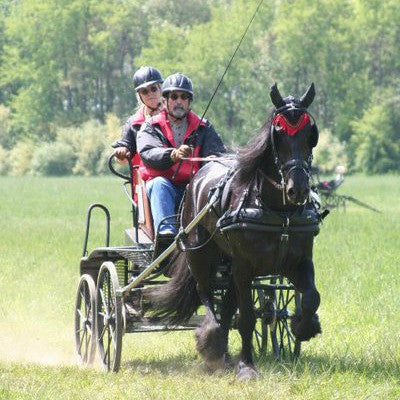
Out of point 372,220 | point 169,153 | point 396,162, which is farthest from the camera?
point 396,162

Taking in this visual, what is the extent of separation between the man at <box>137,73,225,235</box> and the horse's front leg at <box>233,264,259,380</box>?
104cm

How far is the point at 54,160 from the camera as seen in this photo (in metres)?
75.2

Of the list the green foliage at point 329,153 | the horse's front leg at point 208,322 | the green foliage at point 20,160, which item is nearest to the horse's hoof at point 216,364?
the horse's front leg at point 208,322

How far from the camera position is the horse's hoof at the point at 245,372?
739 cm

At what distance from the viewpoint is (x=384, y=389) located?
683cm

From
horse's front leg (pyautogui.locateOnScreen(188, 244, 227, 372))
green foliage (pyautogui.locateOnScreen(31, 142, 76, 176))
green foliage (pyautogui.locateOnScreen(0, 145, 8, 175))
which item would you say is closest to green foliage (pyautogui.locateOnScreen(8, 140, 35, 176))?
green foliage (pyautogui.locateOnScreen(0, 145, 8, 175))

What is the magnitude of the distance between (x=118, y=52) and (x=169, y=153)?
3174 inches

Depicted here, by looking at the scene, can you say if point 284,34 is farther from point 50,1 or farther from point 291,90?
point 50,1

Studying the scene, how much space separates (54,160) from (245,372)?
225 ft

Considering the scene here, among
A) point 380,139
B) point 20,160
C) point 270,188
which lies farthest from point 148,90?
point 20,160

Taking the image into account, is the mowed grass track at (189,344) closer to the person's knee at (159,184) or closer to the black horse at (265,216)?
the black horse at (265,216)

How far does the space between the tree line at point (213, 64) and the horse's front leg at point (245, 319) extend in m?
54.0

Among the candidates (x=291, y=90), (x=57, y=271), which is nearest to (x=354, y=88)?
(x=291, y=90)

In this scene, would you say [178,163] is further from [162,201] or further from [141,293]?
[141,293]
